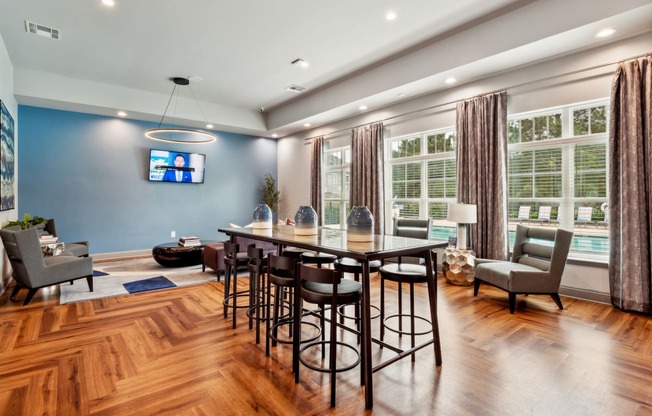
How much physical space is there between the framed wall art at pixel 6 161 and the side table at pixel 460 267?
5.88 meters

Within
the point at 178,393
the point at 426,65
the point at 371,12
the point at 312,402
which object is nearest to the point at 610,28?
the point at 426,65

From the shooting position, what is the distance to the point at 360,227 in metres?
2.36

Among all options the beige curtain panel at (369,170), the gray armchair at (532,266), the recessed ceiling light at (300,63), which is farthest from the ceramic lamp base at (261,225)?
the beige curtain panel at (369,170)

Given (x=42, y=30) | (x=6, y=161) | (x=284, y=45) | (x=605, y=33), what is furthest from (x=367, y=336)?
(x=6, y=161)

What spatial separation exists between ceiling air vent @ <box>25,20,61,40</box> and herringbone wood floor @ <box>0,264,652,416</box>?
11.2 ft

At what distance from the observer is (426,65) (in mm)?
4637

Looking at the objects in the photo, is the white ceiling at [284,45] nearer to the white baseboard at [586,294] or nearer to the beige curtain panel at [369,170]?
the beige curtain panel at [369,170]

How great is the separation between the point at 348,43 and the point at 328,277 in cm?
375

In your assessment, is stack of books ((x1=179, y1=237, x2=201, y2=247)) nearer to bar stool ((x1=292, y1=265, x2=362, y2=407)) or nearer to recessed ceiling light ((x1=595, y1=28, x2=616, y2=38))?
bar stool ((x1=292, y1=265, x2=362, y2=407))

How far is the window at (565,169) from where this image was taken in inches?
154

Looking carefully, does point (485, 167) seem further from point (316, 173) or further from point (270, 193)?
point (270, 193)

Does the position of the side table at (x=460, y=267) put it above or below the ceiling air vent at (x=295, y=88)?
below

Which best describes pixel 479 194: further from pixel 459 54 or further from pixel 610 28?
pixel 610 28

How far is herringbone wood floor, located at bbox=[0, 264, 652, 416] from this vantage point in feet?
6.21
